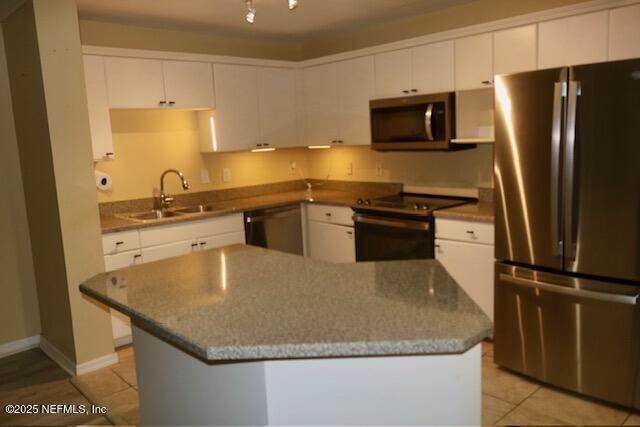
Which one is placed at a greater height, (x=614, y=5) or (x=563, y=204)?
(x=614, y=5)

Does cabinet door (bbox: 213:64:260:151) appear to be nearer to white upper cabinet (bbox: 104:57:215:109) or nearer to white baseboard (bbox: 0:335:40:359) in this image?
white upper cabinet (bbox: 104:57:215:109)

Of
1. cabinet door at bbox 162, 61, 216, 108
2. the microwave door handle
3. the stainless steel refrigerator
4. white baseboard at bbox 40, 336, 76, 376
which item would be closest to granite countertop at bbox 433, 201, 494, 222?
the stainless steel refrigerator

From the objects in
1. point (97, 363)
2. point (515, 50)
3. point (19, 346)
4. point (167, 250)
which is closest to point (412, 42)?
point (515, 50)

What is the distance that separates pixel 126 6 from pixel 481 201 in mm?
2959

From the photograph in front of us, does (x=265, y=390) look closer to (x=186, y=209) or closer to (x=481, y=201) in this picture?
(x=481, y=201)

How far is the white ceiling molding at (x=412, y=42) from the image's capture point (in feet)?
9.67

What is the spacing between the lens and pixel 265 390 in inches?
58.7

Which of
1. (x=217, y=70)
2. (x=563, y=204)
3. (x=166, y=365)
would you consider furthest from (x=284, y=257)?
(x=217, y=70)

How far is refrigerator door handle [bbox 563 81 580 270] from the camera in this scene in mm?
2604

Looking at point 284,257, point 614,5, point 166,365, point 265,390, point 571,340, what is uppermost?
point 614,5

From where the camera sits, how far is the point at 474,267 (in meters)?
3.44

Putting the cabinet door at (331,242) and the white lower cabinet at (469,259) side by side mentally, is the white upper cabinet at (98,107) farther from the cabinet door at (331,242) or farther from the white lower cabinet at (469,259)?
the white lower cabinet at (469,259)

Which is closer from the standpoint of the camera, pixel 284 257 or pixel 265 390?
pixel 265 390

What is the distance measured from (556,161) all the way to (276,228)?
2.44 metres
